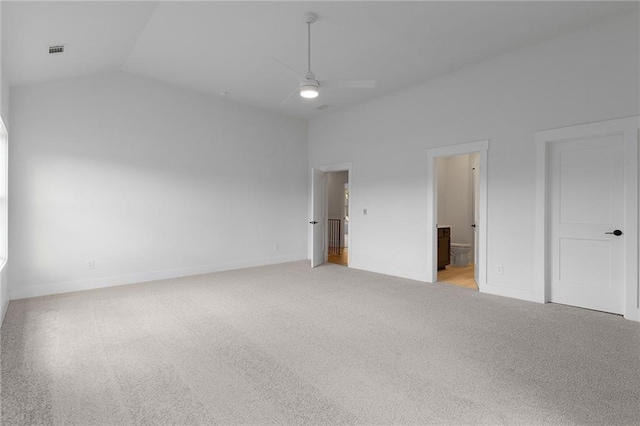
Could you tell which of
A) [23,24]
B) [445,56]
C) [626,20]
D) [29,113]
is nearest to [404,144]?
[445,56]

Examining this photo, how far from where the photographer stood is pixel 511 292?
4375mm

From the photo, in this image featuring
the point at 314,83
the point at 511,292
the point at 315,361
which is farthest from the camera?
the point at 511,292

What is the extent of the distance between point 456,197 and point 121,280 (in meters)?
6.92

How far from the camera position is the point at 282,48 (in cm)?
421

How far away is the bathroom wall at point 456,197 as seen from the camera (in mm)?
7496

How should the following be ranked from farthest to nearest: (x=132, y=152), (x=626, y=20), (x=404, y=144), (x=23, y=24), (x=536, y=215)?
1. (x=404, y=144)
2. (x=132, y=152)
3. (x=536, y=215)
4. (x=626, y=20)
5. (x=23, y=24)

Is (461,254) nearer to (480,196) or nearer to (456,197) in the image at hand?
(456,197)

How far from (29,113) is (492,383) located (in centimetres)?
601

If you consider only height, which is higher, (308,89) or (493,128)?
(308,89)

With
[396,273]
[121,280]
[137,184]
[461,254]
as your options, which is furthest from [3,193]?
[461,254]

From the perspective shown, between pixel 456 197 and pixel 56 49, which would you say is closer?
pixel 56 49

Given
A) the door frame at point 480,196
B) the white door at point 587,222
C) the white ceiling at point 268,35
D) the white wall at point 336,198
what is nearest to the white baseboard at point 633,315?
the white door at point 587,222

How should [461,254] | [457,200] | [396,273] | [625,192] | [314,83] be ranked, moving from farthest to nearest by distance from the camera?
1. [457,200]
2. [461,254]
3. [396,273]
4. [625,192]
5. [314,83]

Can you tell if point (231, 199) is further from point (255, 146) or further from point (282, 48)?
point (282, 48)
